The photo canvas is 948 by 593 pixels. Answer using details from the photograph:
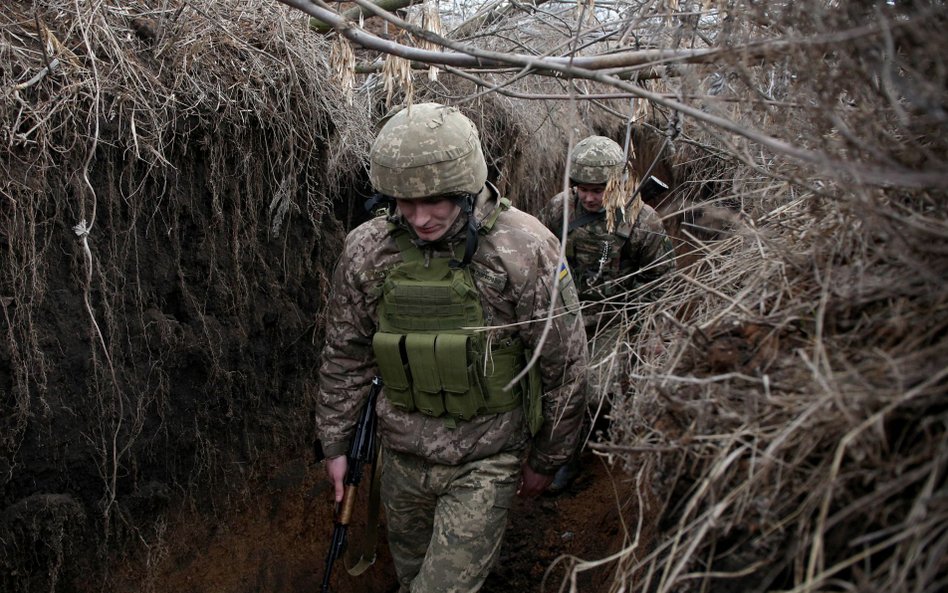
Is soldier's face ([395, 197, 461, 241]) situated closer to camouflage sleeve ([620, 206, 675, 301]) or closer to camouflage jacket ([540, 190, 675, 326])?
camouflage jacket ([540, 190, 675, 326])

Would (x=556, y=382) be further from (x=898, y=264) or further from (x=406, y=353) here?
(x=898, y=264)

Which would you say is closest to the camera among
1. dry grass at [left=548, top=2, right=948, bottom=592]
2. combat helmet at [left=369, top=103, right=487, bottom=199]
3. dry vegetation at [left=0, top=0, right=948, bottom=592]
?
dry grass at [left=548, top=2, right=948, bottom=592]

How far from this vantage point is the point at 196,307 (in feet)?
13.9

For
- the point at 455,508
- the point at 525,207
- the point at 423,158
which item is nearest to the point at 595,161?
the point at 525,207

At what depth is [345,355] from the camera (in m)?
3.52

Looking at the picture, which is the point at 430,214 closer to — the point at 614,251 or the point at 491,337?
the point at 491,337

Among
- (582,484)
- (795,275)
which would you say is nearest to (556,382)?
(795,275)

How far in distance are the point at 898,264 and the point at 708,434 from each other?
0.56 meters

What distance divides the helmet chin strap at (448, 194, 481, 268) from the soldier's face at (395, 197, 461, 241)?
0.10 feet

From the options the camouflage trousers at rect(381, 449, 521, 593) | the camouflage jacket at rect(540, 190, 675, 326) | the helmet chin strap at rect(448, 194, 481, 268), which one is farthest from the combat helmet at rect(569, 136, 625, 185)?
the camouflage trousers at rect(381, 449, 521, 593)

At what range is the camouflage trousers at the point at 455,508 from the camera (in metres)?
3.19

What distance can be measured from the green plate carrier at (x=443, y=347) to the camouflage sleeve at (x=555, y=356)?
0.07 meters

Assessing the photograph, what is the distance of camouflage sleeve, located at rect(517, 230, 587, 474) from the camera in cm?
314

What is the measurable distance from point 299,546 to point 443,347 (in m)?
2.39
